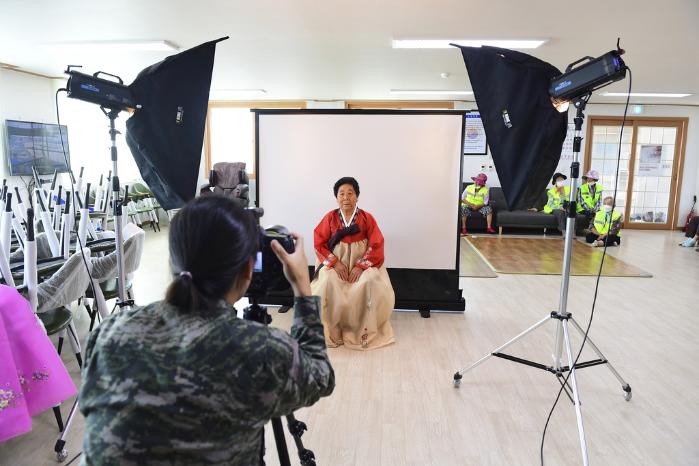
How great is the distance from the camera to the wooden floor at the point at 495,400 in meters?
1.95

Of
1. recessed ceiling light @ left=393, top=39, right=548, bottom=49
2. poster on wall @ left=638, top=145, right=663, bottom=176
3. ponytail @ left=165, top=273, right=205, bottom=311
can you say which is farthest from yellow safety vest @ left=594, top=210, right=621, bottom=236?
ponytail @ left=165, top=273, right=205, bottom=311

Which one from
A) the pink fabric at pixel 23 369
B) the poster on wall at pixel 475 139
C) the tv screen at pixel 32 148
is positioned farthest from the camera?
the poster on wall at pixel 475 139

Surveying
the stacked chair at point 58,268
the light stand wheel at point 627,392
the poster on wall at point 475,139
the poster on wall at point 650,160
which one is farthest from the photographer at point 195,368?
the poster on wall at point 650,160

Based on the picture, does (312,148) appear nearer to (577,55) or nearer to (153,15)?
(153,15)

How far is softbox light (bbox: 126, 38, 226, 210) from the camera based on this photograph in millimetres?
1911

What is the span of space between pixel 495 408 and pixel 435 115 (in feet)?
7.50

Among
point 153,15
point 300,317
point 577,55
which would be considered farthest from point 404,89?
point 300,317

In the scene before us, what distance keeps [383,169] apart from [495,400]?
2.05m

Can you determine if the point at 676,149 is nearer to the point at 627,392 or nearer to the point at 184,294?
the point at 627,392

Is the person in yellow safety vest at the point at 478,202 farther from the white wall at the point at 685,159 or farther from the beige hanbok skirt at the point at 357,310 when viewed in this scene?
the beige hanbok skirt at the point at 357,310

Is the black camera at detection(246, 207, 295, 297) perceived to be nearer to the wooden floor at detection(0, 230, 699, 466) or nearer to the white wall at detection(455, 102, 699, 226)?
the wooden floor at detection(0, 230, 699, 466)

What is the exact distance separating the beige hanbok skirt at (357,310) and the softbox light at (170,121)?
4.74 ft

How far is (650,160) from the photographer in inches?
341

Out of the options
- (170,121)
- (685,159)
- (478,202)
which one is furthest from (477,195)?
(170,121)
